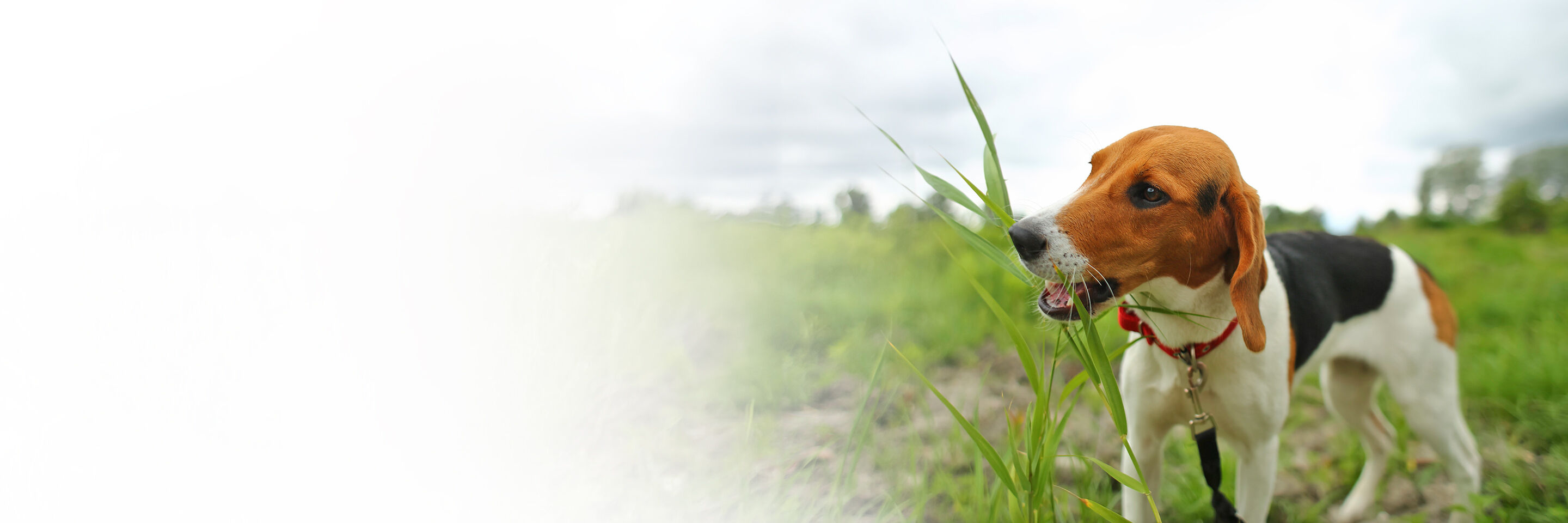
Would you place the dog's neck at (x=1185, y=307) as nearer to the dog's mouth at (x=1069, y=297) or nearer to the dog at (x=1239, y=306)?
the dog at (x=1239, y=306)

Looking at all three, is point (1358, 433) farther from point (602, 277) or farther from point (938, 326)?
point (602, 277)

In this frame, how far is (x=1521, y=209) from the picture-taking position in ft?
23.3

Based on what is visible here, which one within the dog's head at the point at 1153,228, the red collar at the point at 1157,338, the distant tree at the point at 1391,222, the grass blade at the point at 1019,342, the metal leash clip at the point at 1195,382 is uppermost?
the dog's head at the point at 1153,228

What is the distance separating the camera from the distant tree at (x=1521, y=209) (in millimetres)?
6992

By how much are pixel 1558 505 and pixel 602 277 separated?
3829 mm

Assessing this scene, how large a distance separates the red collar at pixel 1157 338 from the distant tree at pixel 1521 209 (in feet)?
27.8

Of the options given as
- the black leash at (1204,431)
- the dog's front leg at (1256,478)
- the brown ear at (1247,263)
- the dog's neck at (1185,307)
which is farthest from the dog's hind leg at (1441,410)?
the brown ear at (1247,263)

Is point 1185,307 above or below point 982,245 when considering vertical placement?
below

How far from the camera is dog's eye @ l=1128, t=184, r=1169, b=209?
1.47m

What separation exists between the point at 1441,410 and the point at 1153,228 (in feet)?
6.71

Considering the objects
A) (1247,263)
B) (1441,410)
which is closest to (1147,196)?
(1247,263)

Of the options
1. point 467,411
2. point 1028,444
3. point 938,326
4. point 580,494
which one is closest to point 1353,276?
point 1028,444

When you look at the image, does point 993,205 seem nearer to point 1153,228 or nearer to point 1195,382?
point 1153,228

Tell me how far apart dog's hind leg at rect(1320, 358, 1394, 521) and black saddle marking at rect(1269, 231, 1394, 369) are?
53 cm
